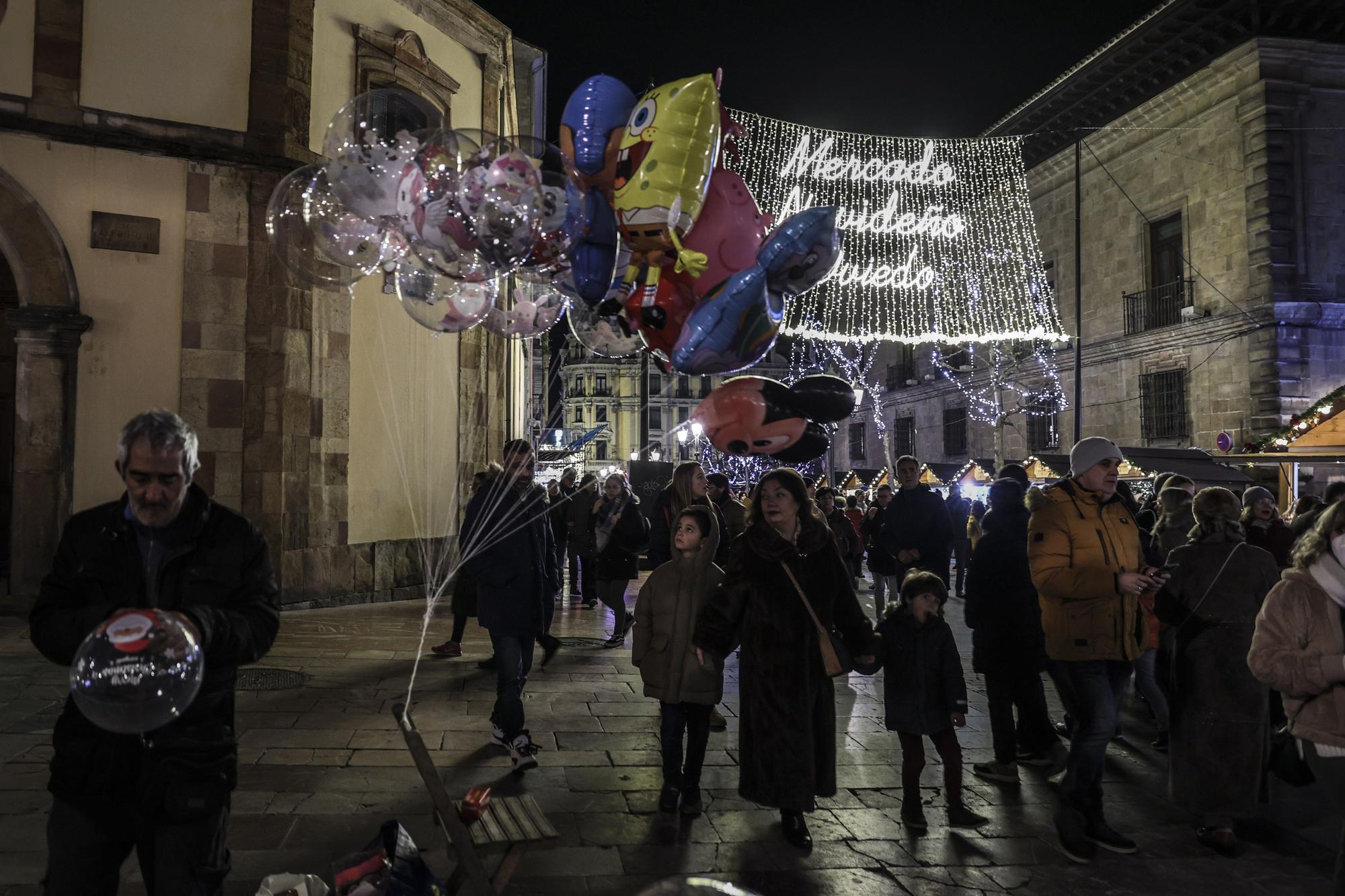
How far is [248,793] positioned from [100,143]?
27.0 feet

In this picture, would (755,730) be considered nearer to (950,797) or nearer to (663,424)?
(950,797)

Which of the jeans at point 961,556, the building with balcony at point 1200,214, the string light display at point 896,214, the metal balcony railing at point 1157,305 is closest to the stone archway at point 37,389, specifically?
the string light display at point 896,214

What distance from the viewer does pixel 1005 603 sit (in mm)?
5629

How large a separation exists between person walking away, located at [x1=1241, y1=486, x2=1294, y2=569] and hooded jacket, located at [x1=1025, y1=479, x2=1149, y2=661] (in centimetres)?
283

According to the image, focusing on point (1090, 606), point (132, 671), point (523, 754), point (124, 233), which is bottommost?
point (523, 754)

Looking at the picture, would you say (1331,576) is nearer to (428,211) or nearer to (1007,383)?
(428,211)

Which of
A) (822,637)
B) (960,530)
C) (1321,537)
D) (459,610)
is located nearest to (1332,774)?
(1321,537)

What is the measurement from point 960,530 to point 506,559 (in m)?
12.8

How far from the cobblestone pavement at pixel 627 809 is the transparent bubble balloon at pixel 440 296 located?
2.48 metres

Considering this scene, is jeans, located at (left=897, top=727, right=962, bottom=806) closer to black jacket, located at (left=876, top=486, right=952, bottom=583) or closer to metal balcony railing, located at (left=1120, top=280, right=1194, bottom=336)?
black jacket, located at (left=876, top=486, right=952, bottom=583)

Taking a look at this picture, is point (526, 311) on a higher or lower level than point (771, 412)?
higher

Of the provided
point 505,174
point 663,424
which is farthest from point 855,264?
point 663,424

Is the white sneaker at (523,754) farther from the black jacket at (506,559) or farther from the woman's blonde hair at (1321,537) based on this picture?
the woman's blonde hair at (1321,537)

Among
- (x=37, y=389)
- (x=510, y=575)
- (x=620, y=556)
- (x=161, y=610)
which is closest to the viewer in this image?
(x=161, y=610)
